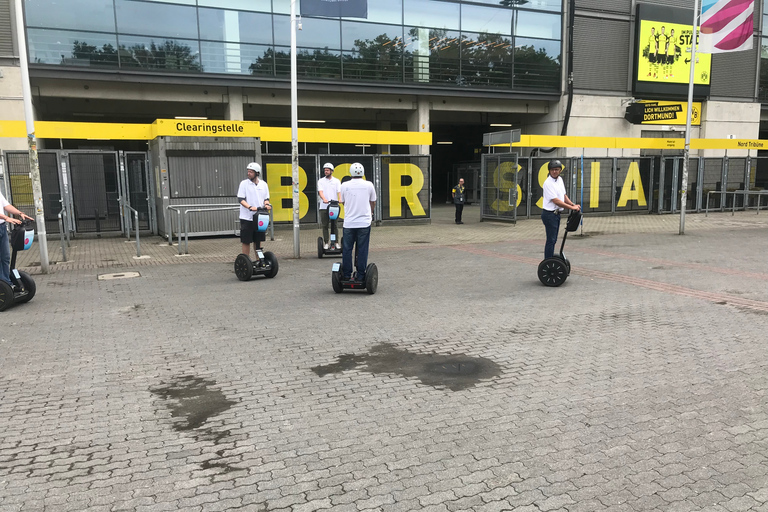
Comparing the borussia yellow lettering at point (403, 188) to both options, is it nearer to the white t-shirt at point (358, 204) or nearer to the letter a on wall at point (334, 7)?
the letter a on wall at point (334, 7)

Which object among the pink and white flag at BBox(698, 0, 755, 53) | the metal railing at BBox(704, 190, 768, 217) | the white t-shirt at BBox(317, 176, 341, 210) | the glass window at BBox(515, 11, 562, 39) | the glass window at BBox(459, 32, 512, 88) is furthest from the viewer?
the glass window at BBox(515, 11, 562, 39)

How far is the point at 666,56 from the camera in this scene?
25.8m

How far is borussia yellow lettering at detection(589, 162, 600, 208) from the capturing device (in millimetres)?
21531

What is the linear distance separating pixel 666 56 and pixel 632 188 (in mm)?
7918

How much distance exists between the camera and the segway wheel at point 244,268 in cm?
938

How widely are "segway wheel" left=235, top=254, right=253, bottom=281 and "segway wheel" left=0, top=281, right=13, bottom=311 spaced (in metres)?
3.22

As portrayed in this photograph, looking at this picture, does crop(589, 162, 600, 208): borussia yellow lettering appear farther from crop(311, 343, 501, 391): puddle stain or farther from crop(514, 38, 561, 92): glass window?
crop(311, 343, 501, 391): puddle stain

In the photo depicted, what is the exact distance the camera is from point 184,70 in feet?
64.1

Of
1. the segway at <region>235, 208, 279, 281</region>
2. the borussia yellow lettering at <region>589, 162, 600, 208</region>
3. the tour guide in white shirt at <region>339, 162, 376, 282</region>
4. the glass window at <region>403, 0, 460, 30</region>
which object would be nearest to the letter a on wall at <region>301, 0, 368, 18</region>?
the segway at <region>235, 208, 279, 281</region>

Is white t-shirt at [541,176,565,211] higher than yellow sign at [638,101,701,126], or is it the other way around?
yellow sign at [638,101,701,126]

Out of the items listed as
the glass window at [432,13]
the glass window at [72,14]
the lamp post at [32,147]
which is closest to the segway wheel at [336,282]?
the lamp post at [32,147]

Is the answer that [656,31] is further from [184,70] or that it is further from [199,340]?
[199,340]

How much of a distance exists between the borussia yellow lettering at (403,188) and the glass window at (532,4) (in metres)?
8.99

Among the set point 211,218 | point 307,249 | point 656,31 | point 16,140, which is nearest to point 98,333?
point 307,249
